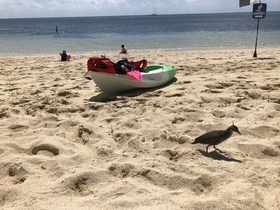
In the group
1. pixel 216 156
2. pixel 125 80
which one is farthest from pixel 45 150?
pixel 125 80

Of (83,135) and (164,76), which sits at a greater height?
(164,76)

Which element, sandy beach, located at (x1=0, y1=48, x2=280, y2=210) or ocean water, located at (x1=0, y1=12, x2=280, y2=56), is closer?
sandy beach, located at (x1=0, y1=48, x2=280, y2=210)

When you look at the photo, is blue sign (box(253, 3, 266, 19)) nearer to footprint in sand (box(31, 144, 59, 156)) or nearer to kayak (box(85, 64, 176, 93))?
kayak (box(85, 64, 176, 93))

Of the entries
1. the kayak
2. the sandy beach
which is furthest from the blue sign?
the kayak

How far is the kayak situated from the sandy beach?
0.18 meters

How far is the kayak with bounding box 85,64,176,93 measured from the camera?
18.0ft

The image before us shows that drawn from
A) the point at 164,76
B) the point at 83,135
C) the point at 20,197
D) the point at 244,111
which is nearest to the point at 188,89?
the point at 164,76

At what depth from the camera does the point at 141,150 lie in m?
3.37

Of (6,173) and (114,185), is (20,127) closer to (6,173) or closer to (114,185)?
(6,173)

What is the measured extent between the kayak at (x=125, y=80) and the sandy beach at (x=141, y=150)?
18 cm

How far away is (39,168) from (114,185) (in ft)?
3.07

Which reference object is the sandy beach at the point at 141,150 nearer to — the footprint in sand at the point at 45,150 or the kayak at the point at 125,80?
the footprint in sand at the point at 45,150

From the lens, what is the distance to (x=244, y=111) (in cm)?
443

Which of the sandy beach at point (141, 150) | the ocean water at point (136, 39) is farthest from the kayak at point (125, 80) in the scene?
the ocean water at point (136, 39)
